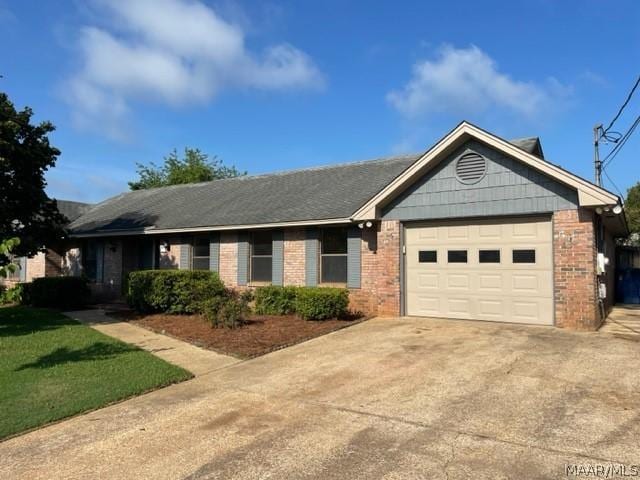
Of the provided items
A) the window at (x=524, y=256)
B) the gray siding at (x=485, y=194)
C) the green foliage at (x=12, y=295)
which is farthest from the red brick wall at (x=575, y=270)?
the green foliage at (x=12, y=295)

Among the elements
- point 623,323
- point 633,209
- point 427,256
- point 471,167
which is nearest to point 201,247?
point 427,256

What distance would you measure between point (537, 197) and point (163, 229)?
12.0 meters

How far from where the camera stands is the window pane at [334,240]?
532 inches

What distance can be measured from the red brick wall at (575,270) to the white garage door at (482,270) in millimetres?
234

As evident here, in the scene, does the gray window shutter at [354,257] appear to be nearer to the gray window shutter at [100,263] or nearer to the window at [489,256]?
the window at [489,256]

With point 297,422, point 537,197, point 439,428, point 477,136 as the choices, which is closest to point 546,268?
point 537,197

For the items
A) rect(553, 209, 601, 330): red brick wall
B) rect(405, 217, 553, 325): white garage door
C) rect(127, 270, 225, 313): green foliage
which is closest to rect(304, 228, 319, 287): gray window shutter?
rect(127, 270, 225, 313): green foliage

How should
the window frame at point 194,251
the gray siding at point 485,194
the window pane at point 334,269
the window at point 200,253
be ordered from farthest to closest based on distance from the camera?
the window at point 200,253
the window frame at point 194,251
the window pane at point 334,269
the gray siding at point 485,194

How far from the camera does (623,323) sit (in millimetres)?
11195

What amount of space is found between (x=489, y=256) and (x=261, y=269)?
692 centimetres

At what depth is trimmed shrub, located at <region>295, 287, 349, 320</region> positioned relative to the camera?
12039mm

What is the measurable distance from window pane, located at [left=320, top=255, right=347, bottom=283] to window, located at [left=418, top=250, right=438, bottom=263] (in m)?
2.22

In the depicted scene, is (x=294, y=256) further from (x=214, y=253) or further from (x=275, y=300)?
(x=214, y=253)

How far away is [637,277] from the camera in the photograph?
17.4 metres
